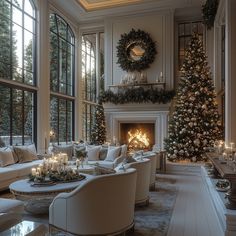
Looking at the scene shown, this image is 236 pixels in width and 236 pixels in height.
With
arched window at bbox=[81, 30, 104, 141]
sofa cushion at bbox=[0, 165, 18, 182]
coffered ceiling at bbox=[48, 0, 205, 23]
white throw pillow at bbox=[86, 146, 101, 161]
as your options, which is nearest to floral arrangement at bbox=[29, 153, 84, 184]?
sofa cushion at bbox=[0, 165, 18, 182]

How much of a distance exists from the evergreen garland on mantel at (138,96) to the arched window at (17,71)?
3.12 metres

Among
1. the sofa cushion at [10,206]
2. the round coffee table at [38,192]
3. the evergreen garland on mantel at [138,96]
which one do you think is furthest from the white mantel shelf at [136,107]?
the sofa cushion at [10,206]

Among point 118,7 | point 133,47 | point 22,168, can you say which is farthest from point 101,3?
point 22,168

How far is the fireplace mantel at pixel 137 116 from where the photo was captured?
1019 cm

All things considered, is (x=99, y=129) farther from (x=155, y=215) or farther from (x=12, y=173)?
(x=155, y=215)

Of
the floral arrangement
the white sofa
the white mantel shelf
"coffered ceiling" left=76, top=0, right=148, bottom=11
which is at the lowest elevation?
the white sofa

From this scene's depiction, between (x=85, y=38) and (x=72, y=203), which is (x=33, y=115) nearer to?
(x=85, y=38)

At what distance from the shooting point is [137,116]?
10.5 metres

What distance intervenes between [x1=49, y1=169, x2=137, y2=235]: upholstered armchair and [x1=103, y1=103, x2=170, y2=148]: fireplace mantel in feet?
23.8

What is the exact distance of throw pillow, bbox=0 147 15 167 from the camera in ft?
20.1

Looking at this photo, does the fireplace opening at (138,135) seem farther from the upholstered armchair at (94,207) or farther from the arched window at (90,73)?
the upholstered armchair at (94,207)

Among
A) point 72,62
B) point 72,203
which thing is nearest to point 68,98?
point 72,62

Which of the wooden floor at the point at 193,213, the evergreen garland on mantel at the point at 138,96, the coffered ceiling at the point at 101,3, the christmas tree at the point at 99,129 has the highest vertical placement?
the coffered ceiling at the point at 101,3

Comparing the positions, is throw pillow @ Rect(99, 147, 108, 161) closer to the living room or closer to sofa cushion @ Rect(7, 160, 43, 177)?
the living room
